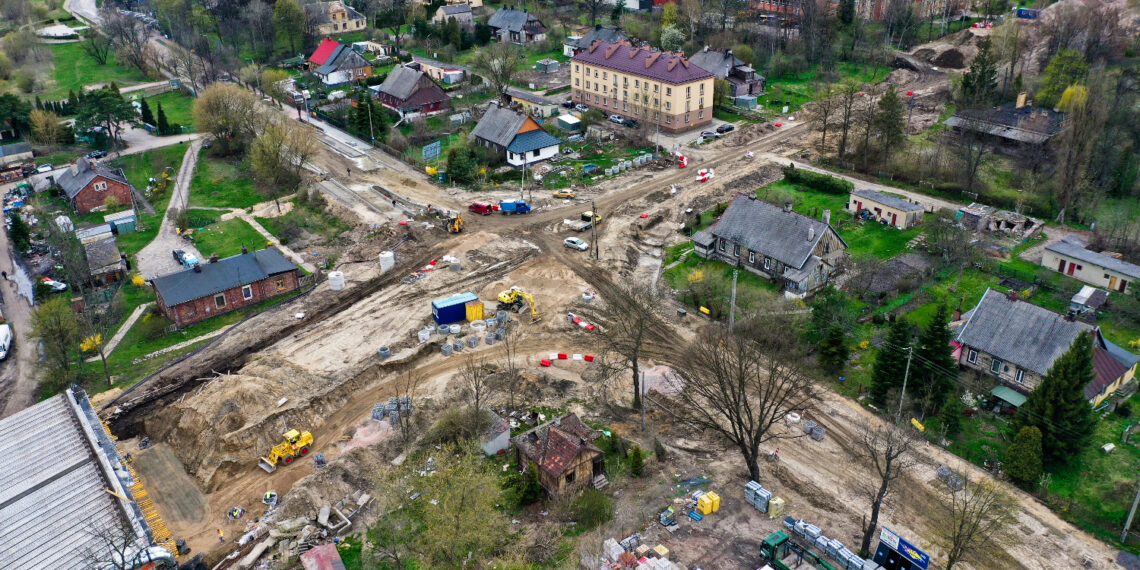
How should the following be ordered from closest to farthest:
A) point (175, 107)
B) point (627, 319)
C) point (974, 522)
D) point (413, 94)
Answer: point (974, 522), point (627, 319), point (413, 94), point (175, 107)

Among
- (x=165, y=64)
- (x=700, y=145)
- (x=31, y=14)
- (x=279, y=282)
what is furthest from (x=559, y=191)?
(x=31, y=14)

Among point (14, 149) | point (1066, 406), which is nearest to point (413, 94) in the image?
point (14, 149)

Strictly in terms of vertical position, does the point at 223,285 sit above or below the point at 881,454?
above

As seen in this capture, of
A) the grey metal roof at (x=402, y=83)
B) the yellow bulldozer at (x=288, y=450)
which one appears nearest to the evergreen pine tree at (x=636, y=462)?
the yellow bulldozer at (x=288, y=450)

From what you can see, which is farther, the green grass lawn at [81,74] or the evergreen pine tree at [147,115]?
the green grass lawn at [81,74]

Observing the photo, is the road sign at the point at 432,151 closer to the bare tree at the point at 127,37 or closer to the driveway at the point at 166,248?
the driveway at the point at 166,248

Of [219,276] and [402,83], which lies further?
[402,83]

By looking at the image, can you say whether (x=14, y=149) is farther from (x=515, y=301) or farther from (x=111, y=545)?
(x=111, y=545)
